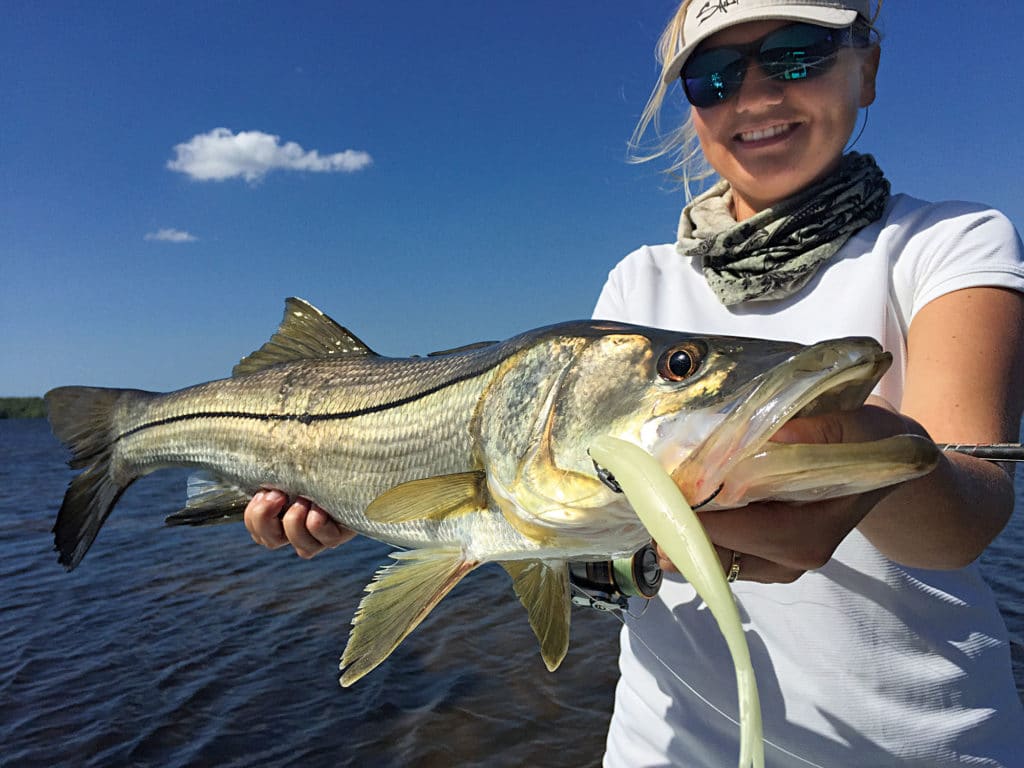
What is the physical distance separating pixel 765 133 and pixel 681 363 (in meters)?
1.12

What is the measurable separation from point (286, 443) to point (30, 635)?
8251 mm

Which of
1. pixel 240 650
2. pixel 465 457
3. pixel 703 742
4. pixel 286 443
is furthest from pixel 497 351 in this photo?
pixel 240 650

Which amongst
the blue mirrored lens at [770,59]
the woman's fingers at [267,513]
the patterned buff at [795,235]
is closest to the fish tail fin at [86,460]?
the woman's fingers at [267,513]

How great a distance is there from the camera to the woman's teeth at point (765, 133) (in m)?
2.30

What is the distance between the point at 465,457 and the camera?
2.20m

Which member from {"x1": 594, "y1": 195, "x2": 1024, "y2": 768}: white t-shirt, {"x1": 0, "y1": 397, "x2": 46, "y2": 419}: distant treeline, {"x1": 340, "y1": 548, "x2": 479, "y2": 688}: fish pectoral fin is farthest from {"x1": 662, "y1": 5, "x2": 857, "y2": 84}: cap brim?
{"x1": 0, "y1": 397, "x2": 46, "y2": 419}: distant treeline

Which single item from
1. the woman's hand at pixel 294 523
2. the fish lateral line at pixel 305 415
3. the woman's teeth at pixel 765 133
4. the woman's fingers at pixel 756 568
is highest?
the woman's teeth at pixel 765 133

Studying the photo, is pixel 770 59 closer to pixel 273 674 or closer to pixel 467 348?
pixel 467 348

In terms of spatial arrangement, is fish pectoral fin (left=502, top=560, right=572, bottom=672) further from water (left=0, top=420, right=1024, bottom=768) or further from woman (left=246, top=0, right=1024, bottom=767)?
water (left=0, top=420, right=1024, bottom=768)

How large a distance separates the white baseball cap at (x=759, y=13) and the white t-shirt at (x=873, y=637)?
588 millimetres

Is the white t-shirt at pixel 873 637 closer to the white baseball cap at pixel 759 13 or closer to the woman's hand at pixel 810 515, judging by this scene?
the white baseball cap at pixel 759 13

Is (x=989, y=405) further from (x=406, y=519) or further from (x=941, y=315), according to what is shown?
(x=406, y=519)

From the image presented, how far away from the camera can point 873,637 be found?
2016 millimetres

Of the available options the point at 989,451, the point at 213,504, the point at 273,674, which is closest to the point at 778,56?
the point at 989,451
